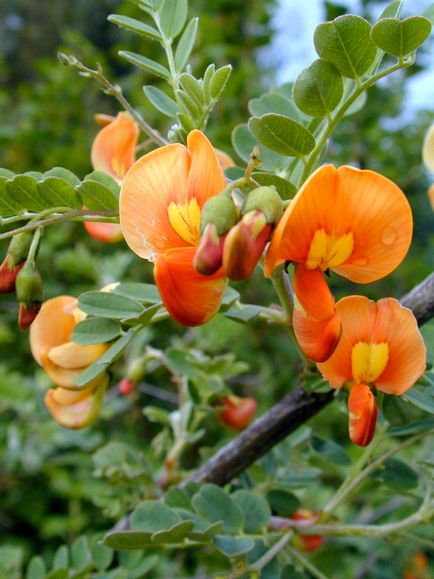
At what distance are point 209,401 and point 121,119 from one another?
15.8 inches

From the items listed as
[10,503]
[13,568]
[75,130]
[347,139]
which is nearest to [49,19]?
[75,130]

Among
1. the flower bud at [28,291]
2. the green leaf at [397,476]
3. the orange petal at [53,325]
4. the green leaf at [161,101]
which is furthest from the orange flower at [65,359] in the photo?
the green leaf at [397,476]

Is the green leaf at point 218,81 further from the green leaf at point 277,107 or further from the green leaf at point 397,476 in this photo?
the green leaf at point 397,476

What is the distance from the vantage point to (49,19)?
657cm

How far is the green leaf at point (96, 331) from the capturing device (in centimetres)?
62

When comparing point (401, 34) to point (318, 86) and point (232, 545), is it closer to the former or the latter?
point (318, 86)

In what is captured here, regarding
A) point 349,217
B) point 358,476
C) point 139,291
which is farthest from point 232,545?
point 349,217

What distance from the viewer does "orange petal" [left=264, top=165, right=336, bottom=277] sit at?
0.44 meters

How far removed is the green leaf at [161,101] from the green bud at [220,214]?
21cm

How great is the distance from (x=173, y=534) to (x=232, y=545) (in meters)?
0.08

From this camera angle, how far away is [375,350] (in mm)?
542

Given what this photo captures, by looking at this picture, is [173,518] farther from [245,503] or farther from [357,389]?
[357,389]

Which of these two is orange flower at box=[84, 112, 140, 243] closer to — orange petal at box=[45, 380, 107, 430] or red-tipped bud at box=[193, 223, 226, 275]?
orange petal at box=[45, 380, 107, 430]

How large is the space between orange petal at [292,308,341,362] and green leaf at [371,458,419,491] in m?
0.32
